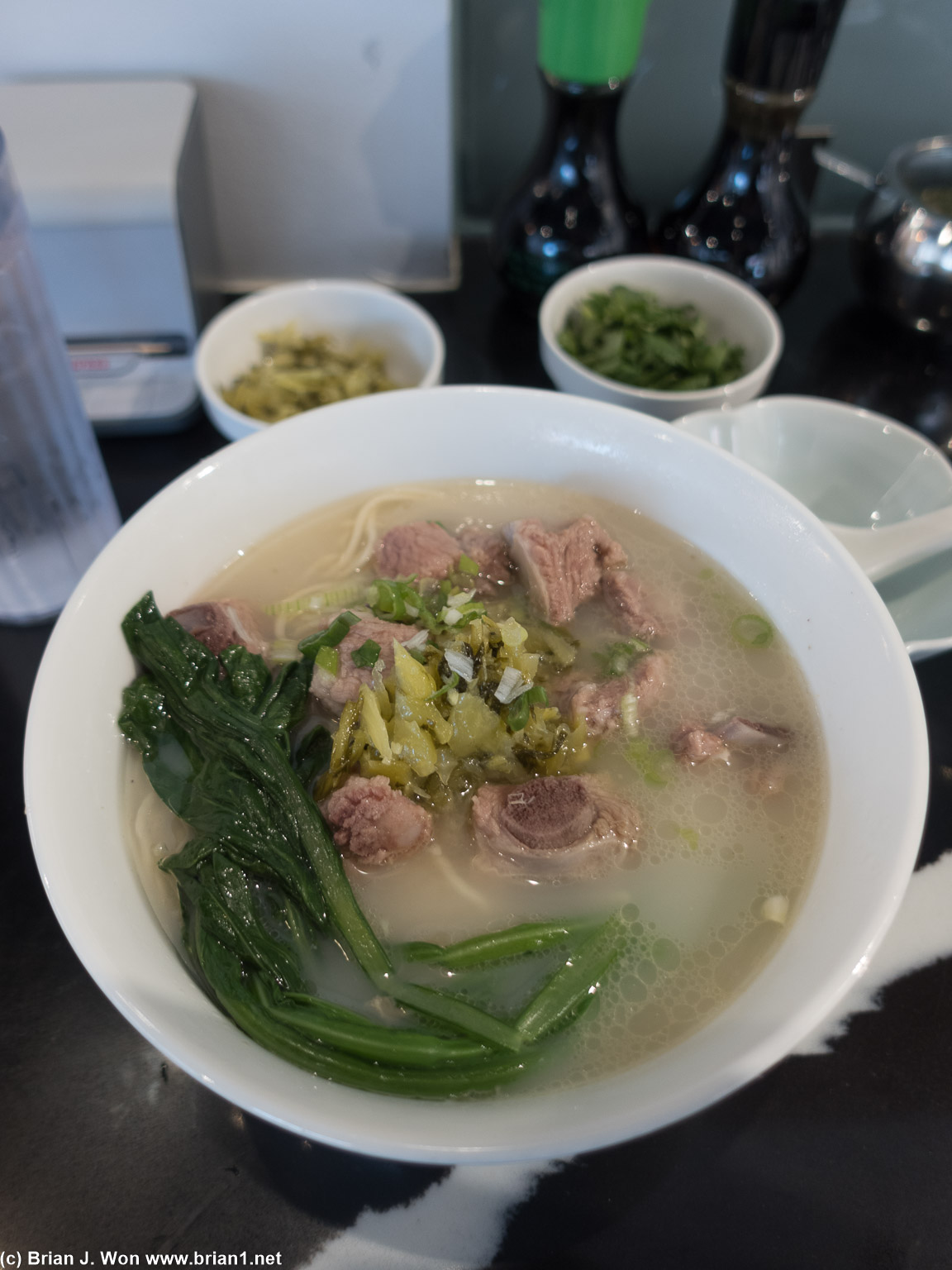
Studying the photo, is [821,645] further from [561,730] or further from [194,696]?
[194,696]

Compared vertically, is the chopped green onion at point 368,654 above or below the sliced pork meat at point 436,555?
above

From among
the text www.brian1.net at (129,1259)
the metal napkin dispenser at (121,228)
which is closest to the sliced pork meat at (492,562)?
the metal napkin dispenser at (121,228)

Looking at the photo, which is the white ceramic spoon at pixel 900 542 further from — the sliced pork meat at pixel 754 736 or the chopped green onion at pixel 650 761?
the chopped green onion at pixel 650 761

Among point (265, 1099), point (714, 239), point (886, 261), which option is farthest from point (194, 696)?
point (886, 261)

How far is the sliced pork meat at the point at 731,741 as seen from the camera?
4.74 ft

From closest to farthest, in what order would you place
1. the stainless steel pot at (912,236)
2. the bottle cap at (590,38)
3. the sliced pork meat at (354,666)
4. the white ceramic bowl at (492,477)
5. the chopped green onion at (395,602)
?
the white ceramic bowl at (492,477) → the sliced pork meat at (354,666) → the chopped green onion at (395,602) → the bottle cap at (590,38) → the stainless steel pot at (912,236)

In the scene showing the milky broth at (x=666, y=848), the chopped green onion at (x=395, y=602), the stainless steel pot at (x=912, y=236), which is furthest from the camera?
the stainless steel pot at (x=912, y=236)

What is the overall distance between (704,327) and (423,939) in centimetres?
178

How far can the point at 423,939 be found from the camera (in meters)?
1.28

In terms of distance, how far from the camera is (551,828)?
1318 millimetres

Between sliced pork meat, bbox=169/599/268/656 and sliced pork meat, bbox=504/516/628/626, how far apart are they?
545mm

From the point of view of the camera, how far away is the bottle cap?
197 cm

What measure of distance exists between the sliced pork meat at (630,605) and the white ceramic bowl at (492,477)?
0.17 m

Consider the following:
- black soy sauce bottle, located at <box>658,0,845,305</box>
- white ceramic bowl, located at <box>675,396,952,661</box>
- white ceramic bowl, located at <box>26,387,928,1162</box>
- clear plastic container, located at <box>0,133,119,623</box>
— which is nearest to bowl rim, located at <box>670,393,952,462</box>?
white ceramic bowl, located at <box>675,396,952,661</box>
